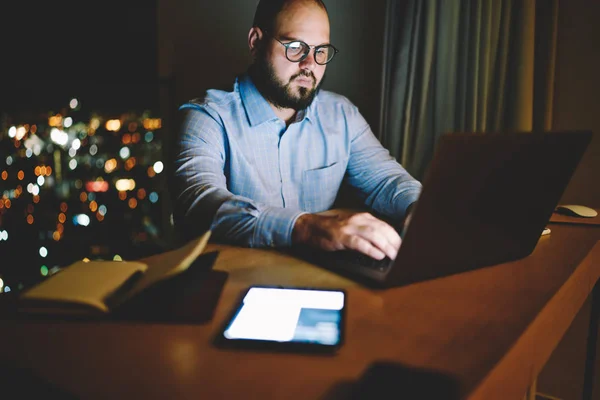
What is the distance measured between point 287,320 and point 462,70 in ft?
4.96

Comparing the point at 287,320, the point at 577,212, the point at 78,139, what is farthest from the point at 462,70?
the point at 78,139

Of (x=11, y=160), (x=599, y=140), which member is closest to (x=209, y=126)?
(x=599, y=140)

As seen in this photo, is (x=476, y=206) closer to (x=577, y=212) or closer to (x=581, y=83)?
(x=577, y=212)

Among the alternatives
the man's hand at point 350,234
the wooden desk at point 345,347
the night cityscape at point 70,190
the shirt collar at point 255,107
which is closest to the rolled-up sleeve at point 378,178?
the shirt collar at point 255,107

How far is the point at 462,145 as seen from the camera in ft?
1.88

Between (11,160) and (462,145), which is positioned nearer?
(462,145)

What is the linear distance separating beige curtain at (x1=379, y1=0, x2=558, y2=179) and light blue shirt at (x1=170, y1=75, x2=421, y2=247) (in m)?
0.29

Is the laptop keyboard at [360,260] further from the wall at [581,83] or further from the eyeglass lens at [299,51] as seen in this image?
the wall at [581,83]

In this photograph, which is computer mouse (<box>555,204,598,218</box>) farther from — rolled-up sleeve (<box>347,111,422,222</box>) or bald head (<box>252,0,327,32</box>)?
bald head (<box>252,0,327,32</box>)

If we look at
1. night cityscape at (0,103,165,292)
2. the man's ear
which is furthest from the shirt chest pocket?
night cityscape at (0,103,165,292)

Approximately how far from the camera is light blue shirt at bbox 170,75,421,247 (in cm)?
119

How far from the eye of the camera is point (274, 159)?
150cm

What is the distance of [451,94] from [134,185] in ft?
81.0

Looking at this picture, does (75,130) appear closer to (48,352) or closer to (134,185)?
(134,185)
